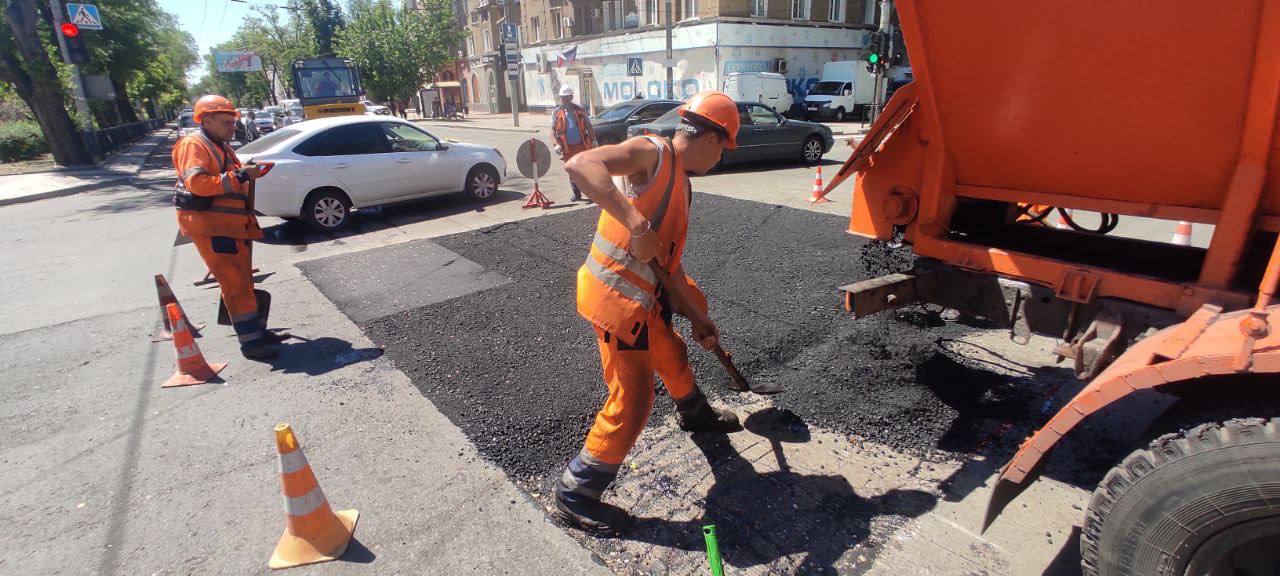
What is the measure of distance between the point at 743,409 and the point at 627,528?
1172mm

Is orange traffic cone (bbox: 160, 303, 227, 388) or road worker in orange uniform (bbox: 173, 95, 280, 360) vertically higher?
road worker in orange uniform (bbox: 173, 95, 280, 360)

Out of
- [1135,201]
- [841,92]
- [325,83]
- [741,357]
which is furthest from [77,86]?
[841,92]

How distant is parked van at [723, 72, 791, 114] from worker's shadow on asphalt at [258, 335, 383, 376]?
877 inches

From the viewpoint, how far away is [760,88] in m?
25.6

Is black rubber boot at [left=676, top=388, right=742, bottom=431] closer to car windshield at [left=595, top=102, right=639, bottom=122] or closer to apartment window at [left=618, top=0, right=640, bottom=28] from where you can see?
car windshield at [left=595, top=102, right=639, bottom=122]

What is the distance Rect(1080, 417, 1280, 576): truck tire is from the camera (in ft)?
5.15

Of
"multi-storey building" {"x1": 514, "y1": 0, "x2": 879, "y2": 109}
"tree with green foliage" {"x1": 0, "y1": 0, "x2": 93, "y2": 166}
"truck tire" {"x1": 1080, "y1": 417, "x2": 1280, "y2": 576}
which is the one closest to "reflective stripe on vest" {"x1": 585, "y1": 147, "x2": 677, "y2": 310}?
"truck tire" {"x1": 1080, "y1": 417, "x2": 1280, "y2": 576}

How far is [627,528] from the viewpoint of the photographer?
104 inches

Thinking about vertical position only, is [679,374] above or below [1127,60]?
below

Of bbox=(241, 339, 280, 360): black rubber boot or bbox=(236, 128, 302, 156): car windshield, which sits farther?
bbox=(236, 128, 302, 156): car windshield

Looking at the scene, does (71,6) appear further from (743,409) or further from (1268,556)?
(1268,556)

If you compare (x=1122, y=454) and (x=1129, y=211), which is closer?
(x=1129, y=211)

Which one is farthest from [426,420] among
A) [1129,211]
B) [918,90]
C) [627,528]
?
[1129,211]

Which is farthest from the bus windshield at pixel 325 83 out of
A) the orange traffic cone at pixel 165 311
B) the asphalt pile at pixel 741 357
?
the orange traffic cone at pixel 165 311
